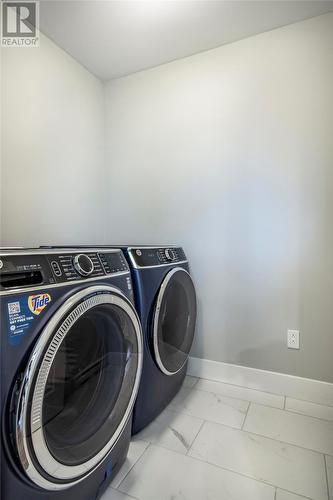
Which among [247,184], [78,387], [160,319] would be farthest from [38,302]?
[247,184]

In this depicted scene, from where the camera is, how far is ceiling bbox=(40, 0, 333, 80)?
4.83 ft

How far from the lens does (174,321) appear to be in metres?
1.54

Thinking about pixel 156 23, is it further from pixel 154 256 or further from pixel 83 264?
pixel 83 264

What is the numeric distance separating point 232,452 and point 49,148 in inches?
77.9

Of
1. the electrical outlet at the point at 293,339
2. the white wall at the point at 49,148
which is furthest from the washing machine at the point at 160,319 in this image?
the white wall at the point at 49,148

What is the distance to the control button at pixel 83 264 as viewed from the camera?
0.85 metres

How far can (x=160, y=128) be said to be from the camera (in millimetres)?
2008

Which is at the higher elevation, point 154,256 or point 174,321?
point 154,256

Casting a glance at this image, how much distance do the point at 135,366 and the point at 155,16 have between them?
74.4 inches

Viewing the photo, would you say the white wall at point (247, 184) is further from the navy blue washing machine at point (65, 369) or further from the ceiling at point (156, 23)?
the navy blue washing machine at point (65, 369)

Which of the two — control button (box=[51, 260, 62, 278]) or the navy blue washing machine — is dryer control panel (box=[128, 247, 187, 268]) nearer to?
the navy blue washing machine

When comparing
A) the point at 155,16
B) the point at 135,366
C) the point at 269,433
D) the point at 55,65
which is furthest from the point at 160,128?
the point at 269,433

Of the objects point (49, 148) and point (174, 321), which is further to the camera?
point (49, 148)

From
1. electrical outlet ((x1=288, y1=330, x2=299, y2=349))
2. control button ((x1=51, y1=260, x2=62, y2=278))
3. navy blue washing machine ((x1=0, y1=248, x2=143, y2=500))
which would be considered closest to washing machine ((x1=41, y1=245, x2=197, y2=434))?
navy blue washing machine ((x1=0, y1=248, x2=143, y2=500))
